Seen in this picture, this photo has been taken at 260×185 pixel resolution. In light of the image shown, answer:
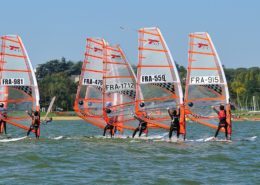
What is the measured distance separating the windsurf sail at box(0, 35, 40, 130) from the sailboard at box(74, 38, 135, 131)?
3.45 m

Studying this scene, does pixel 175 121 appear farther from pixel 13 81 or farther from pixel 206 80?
pixel 13 81

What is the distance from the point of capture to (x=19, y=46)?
98.6 feet

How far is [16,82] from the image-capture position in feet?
97.9

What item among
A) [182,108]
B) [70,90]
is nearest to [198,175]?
[182,108]

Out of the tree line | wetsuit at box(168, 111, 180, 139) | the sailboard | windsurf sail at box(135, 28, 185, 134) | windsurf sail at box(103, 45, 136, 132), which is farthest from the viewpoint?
the tree line

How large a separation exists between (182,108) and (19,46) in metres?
7.67

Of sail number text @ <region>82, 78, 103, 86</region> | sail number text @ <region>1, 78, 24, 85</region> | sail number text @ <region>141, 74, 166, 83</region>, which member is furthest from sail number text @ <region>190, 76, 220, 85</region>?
sail number text @ <region>1, 78, 24, 85</region>

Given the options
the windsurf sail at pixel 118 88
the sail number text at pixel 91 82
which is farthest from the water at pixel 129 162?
the sail number text at pixel 91 82

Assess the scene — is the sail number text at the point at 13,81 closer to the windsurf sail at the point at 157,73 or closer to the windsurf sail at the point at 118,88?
the windsurf sail at the point at 118,88

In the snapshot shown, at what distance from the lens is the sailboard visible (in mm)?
31469

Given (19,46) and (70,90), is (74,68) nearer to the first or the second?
(70,90)

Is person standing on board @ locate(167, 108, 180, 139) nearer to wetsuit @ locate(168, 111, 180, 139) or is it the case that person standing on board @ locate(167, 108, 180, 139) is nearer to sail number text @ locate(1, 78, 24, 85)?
wetsuit @ locate(168, 111, 180, 139)

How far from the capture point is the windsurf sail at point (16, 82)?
2989cm

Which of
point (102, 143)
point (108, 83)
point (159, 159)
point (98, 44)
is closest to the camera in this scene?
point (159, 159)
